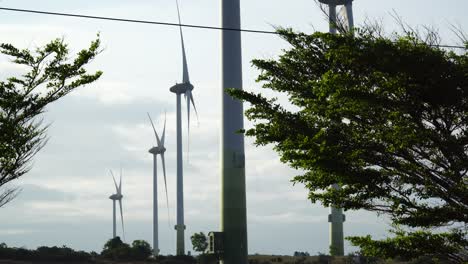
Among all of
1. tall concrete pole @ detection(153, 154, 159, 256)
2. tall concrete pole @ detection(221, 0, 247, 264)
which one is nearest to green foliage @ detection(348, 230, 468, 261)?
tall concrete pole @ detection(221, 0, 247, 264)

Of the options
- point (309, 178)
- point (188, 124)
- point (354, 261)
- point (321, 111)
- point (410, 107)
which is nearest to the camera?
point (410, 107)

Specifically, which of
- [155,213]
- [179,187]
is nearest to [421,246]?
[179,187]

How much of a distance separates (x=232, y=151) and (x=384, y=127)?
1065 inches

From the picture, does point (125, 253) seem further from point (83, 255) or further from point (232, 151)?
point (232, 151)

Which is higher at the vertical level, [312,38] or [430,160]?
[312,38]

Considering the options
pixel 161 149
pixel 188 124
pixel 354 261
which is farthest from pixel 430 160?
pixel 161 149

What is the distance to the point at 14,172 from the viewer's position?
2850cm

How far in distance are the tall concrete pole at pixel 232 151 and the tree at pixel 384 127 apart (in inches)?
893

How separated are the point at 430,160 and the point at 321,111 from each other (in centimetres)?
396

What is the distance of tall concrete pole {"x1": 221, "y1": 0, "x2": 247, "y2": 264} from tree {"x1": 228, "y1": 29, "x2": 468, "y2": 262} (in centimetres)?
2269

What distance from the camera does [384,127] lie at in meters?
23.6

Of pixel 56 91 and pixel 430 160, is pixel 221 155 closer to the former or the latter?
pixel 56 91

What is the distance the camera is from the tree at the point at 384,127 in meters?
23.0

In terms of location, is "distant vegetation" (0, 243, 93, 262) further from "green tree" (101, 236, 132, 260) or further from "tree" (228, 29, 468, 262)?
"tree" (228, 29, 468, 262)
